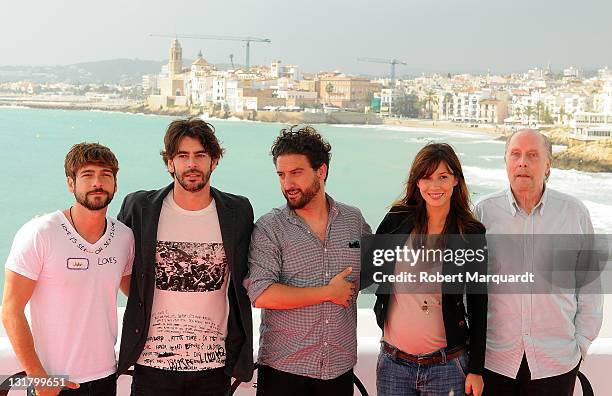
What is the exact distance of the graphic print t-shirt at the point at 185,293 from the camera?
214cm

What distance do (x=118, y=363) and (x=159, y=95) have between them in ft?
48.1

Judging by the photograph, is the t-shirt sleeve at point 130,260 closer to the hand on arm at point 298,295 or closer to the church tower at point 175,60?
the hand on arm at point 298,295

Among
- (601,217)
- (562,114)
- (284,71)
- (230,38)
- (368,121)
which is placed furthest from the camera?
(601,217)

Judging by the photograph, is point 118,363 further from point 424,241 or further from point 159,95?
point 159,95

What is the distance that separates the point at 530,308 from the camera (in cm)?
223

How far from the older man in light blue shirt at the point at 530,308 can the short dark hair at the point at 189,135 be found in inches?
36.0

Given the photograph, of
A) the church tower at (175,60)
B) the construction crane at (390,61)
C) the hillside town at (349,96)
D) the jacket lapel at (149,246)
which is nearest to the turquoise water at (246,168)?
the hillside town at (349,96)

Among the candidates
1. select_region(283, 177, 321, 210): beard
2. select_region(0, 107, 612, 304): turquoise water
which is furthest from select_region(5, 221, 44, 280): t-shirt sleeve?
select_region(0, 107, 612, 304): turquoise water

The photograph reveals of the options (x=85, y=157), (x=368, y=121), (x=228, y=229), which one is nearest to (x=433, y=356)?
(x=228, y=229)

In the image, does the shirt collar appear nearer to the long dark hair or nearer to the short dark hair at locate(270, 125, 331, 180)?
the long dark hair

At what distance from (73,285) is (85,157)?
382 mm

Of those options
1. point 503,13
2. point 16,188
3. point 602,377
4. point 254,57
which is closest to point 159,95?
point 254,57

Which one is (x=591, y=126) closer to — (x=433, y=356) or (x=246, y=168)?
(x=246, y=168)

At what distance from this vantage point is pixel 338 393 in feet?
7.20
